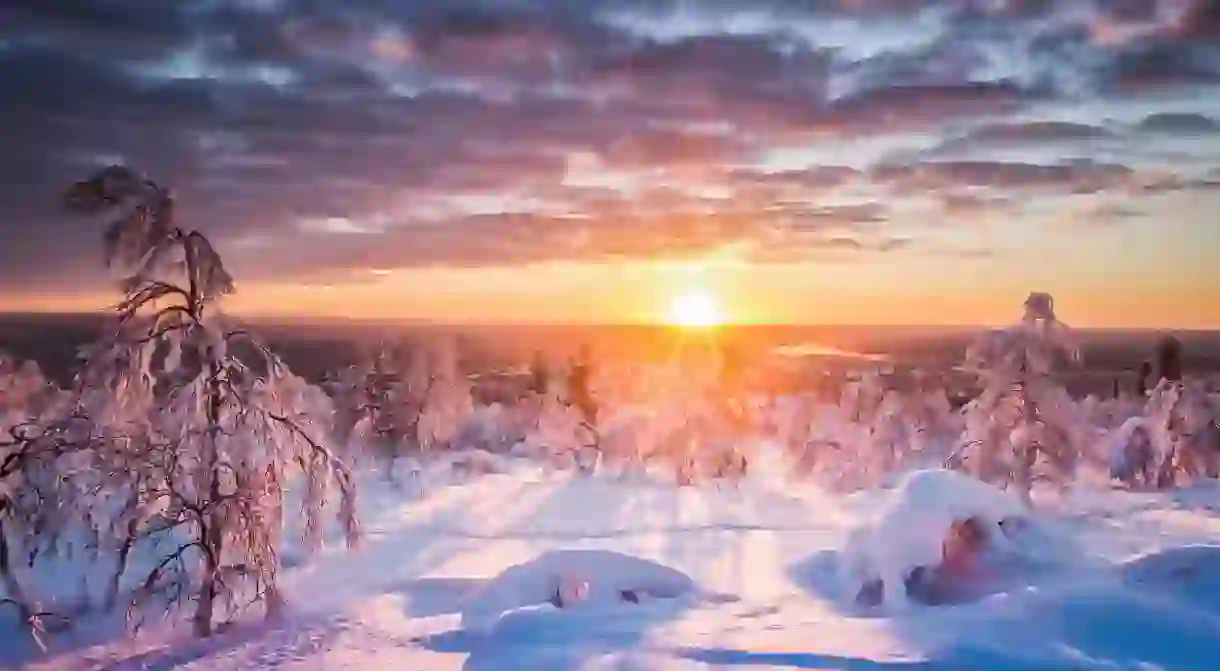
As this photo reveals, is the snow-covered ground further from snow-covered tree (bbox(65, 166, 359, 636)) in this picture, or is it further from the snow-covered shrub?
the snow-covered shrub

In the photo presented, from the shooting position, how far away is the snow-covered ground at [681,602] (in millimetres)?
3674

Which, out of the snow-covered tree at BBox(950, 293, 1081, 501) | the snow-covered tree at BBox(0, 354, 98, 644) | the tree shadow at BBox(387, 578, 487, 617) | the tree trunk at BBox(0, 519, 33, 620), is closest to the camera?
the snow-covered tree at BBox(0, 354, 98, 644)

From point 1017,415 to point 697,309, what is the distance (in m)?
2.49

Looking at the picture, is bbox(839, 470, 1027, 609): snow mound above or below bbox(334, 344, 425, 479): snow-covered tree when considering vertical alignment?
below

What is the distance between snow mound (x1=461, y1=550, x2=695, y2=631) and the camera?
159 inches

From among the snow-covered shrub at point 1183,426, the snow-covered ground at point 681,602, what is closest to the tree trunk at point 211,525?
the snow-covered ground at point 681,602

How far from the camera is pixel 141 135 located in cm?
446

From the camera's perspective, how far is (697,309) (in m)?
4.74

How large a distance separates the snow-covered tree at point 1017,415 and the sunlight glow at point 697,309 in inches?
61.9

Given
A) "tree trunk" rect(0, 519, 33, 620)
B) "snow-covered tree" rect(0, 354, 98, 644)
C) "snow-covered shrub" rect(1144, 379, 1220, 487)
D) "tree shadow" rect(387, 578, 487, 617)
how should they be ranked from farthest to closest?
"snow-covered shrub" rect(1144, 379, 1220, 487) < "tree shadow" rect(387, 578, 487, 617) < "tree trunk" rect(0, 519, 33, 620) < "snow-covered tree" rect(0, 354, 98, 644)

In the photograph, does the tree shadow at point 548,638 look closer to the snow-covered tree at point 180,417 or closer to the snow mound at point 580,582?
the snow mound at point 580,582

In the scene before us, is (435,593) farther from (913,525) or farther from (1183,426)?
(1183,426)

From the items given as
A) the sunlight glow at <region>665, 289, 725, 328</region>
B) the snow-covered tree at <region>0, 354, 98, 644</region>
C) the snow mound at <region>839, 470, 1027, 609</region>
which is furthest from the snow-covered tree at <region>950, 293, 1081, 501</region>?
the snow-covered tree at <region>0, 354, 98, 644</region>

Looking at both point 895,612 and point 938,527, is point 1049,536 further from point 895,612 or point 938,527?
point 895,612
